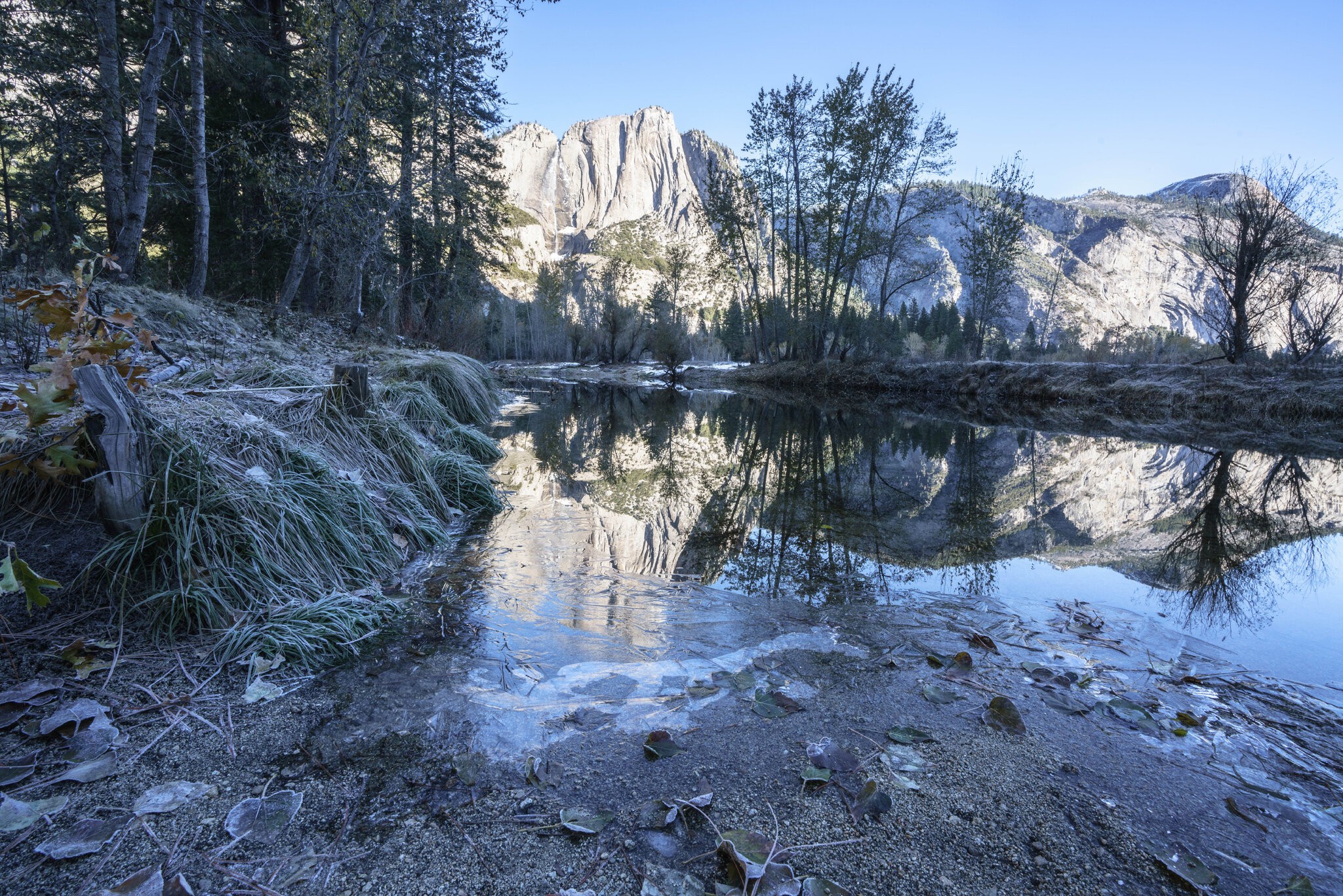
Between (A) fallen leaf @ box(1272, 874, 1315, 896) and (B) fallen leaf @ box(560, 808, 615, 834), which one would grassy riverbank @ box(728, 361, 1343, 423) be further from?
(B) fallen leaf @ box(560, 808, 615, 834)

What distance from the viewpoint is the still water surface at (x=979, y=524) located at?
2.99 meters

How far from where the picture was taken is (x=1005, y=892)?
1.13m

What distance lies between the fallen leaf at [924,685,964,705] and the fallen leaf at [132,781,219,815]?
6.65 feet

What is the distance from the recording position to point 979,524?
14.7 ft

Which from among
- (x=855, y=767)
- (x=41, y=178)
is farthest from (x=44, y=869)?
(x=41, y=178)

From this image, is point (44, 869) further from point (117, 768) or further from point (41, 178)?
point (41, 178)

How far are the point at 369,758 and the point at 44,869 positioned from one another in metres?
0.57

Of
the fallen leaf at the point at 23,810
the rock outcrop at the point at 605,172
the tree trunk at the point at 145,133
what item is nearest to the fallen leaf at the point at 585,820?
the fallen leaf at the point at 23,810

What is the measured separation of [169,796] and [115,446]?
1.43 metres

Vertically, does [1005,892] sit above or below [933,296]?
below

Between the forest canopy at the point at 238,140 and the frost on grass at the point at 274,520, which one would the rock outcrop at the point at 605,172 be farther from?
the frost on grass at the point at 274,520

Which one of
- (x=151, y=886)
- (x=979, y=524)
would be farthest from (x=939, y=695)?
(x=979, y=524)

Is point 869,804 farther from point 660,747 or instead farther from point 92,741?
point 92,741

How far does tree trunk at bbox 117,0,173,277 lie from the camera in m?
6.34
